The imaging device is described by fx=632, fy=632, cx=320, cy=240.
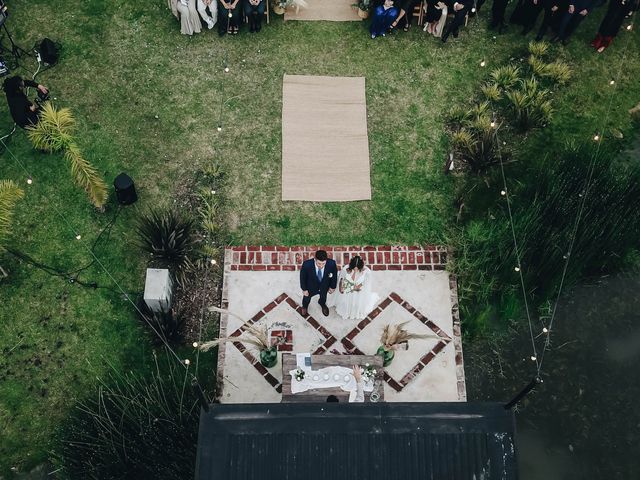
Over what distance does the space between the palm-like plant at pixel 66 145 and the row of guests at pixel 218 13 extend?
9.07ft

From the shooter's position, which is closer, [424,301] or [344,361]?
[344,361]

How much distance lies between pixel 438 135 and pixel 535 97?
5.95ft

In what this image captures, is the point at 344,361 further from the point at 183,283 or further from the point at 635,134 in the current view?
the point at 635,134

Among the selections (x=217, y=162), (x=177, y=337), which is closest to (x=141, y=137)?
(x=217, y=162)

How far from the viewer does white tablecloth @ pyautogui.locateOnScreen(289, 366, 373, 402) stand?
7.81 m

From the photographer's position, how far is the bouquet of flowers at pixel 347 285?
8.34 m

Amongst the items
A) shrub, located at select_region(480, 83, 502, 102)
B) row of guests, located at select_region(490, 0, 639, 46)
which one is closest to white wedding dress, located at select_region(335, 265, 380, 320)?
shrub, located at select_region(480, 83, 502, 102)

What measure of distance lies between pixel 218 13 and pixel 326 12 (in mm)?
2022

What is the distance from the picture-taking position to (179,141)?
1042cm

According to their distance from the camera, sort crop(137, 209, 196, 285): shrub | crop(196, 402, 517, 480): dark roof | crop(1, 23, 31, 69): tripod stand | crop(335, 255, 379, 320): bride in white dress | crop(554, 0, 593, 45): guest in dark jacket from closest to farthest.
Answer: crop(196, 402, 517, 480): dark roof → crop(335, 255, 379, 320): bride in white dress → crop(137, 209, 196, 285): shrub → crop(1, 23, 31, 69): tripod stand → crop(554, 0, 593, 45): guest in dark jacket

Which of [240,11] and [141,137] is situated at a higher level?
[240,11]

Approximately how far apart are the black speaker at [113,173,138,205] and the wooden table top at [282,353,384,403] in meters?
3.51

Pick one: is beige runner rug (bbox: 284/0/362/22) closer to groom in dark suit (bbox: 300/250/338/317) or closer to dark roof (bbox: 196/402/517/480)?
groom in dark suit (bbox: 300/250/338/317)

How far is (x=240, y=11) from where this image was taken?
1132 cm
